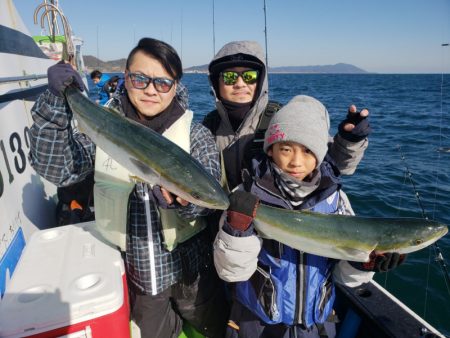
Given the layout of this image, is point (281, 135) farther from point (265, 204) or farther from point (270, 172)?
point (265, 204)

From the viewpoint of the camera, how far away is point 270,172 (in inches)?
107

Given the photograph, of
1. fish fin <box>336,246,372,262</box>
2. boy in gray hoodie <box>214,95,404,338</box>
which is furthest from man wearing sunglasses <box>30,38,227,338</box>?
fish fin <box>336,246,372,262</box>

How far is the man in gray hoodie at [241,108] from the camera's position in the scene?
3391mm

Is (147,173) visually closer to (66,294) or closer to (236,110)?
(66,294)

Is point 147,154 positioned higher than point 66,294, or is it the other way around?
point 147,154

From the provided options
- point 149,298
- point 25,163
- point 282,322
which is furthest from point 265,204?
point 25,163

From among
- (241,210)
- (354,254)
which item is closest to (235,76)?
(241,210)

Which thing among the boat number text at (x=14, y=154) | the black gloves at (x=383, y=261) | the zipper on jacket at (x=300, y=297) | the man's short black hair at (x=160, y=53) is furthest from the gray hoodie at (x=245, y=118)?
the boat number text at (x=14, y=154)

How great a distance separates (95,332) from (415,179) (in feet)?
37.9

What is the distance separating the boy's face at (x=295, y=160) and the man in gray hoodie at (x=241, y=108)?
641 millimetres

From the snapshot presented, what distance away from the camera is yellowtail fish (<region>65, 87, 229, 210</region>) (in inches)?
92.8

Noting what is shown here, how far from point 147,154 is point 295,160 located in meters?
1.28

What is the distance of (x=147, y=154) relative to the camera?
2.48m

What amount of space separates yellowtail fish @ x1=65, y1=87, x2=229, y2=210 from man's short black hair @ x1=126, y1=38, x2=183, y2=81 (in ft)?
1.78
